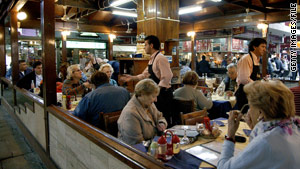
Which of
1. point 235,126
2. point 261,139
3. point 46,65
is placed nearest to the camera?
point 261,139

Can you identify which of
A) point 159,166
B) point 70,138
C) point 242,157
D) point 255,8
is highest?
point 255,8

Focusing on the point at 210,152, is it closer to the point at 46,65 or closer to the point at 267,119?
the point at 267,119

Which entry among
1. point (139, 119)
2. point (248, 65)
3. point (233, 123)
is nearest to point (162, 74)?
point (248, 65)

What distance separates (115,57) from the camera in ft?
23.2

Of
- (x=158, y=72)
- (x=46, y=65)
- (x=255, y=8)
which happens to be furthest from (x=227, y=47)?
(x=46, y=65)

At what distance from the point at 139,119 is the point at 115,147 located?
0.67 metres

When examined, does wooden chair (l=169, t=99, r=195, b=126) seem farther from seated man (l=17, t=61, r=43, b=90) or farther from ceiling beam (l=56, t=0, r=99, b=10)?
ceiling beam (l=56, t=0, r=99, b=10)

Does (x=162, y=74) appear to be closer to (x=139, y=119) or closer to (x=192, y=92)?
(x=192, y=92)

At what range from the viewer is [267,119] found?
1287 mm

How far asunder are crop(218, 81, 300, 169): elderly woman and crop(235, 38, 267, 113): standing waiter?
2386 millimetres

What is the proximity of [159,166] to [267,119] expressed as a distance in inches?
26.6

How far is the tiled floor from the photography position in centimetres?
374

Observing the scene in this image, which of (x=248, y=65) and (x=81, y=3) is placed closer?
(x=248, y=65)

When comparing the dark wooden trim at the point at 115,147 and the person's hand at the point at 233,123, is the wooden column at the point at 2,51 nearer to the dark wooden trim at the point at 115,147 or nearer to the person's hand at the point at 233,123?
the dark wooden trim at the point at 115,147
